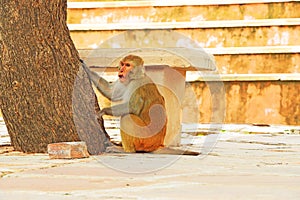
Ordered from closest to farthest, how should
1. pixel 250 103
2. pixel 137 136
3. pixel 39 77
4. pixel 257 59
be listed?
pixel 39 77
pixel 137 136
pixel 250 103
pixel 257 59

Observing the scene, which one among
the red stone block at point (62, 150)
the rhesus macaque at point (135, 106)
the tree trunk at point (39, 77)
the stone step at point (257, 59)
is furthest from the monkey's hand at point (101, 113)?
the stone step at point (257, 59)

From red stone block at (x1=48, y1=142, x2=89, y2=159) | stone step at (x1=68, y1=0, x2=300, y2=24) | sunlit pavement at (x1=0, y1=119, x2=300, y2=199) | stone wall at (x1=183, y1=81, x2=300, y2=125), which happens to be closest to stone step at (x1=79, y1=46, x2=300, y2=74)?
stone wall at (x1=183, y1=81, x2=300, y2=125)

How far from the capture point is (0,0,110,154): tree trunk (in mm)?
4617

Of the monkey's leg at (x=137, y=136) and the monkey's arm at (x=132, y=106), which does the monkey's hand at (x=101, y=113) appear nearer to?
the monkey's arm at (x=132, y=106)

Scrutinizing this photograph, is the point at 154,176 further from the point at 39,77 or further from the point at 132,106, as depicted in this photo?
the point at 39,77

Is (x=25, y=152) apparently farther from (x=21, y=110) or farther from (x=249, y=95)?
(x=249, y=95)

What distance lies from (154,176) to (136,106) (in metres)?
1.28

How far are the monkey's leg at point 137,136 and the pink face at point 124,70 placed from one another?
0.80ft

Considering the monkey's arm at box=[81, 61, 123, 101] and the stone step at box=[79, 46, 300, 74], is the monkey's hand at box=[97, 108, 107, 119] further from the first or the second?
the stone step at box=[79, 46, 300, 74]

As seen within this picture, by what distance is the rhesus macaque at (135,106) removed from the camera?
186 inches

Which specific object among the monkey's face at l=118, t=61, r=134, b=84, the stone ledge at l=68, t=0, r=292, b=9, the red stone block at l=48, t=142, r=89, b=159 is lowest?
the red stone block at l=48, t=142, r=89, b=159

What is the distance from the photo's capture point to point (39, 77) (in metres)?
4.62

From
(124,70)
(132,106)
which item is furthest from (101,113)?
(124,70)

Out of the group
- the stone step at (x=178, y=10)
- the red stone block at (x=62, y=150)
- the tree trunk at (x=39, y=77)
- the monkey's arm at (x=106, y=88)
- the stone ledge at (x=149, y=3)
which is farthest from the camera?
the stone ledge at (x=149, y=3)
